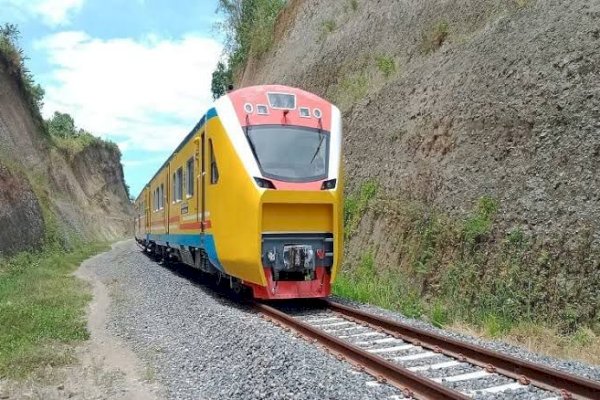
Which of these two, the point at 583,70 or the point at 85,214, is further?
the point at 85,214

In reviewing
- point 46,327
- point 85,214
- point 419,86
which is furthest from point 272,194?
point 85,214

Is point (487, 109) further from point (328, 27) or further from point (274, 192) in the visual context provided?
point (328, 27)

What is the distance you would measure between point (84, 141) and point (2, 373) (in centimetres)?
5342

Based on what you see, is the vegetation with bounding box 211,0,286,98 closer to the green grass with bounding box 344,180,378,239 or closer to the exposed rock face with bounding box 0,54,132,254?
the exposed rock face with bounding box 0,54,132,254

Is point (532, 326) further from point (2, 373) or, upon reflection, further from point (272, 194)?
point (2, 373)

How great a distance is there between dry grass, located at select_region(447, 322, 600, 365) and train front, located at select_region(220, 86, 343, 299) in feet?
7.86

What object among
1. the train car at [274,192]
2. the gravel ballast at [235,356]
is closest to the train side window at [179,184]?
the gravel ballast at [235,356]

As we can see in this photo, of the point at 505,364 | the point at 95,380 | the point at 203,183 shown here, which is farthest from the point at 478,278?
the point at 95,380

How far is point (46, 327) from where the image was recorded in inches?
359

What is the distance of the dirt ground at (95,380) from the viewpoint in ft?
20.9

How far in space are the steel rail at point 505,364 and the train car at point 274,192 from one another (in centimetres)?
177

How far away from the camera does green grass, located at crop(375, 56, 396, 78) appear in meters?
19.0

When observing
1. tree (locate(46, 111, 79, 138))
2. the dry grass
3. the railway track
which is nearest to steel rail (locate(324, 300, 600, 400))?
the railway track

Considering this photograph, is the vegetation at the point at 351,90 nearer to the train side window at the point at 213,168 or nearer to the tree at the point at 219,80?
the train side window at the point at 213,168
